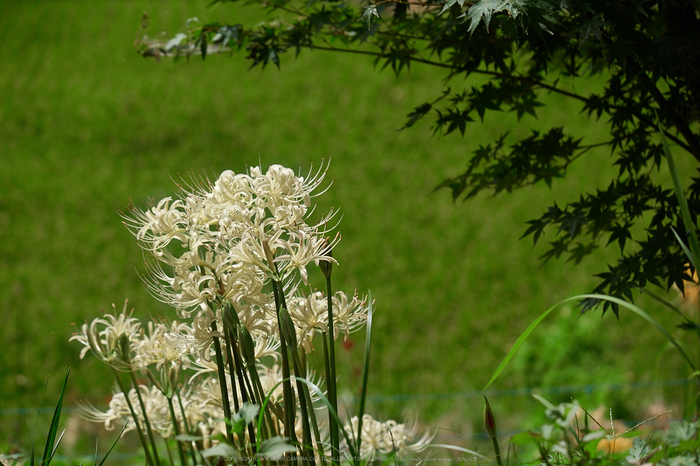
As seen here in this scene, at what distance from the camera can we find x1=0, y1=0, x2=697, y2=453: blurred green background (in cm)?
402

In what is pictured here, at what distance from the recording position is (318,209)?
5.30 meters

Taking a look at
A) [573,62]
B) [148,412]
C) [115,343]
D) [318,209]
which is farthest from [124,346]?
[318,209]

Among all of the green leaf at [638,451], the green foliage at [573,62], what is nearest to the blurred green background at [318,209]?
the green foliage at [573,62]

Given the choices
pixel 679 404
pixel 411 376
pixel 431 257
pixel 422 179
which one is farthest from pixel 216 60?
pixel 679 404

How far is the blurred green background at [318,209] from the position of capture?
4023mm

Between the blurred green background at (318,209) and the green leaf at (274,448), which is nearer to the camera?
the green leaf at (274,448)

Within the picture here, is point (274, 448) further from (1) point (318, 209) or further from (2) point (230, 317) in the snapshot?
(1) point (318, 209)

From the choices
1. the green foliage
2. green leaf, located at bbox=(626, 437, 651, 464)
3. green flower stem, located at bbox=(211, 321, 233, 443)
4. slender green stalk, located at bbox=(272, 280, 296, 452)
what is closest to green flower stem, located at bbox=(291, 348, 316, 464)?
slender green stalk, located at bbox=(272, 280, 296, 452)

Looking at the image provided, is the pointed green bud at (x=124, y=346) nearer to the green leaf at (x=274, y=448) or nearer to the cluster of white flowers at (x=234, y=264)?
the cluster of white flowers at (x=234, y=264)

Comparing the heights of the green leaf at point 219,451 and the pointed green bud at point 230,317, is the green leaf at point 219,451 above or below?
below

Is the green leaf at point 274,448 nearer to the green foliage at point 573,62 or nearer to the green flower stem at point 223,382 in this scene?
the green flower stem at point 223,382

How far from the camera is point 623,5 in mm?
1543

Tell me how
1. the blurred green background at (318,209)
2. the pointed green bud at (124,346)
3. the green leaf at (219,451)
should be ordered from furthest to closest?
the blurred green background at (318,209), the pointed green bud at (124,346), the green leaf at (219,451)

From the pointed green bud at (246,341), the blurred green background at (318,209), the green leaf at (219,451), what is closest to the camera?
the green leaf at (219,451)
